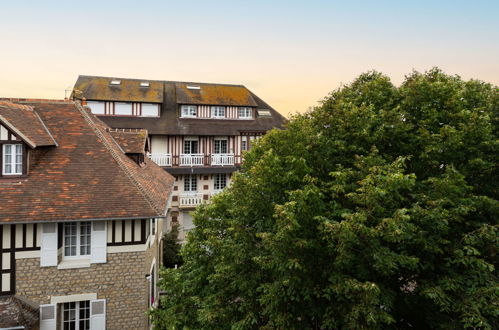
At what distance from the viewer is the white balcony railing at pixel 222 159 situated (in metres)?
31.5

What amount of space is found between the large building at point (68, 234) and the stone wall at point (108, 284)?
1.3 inches

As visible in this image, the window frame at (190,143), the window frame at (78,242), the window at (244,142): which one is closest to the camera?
the window frame at (78,242)

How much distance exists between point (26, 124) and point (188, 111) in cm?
1947

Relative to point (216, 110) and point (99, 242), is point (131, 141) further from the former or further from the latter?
point (216, 110)

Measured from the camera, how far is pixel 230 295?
10.0m

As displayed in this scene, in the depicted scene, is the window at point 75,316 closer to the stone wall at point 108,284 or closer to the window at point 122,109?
the stone wall at point 108,284

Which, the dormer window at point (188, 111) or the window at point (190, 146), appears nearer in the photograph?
the window at point (190, 146)

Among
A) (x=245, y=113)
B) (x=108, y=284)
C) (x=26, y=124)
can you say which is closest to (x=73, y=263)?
(x=108, y=284)

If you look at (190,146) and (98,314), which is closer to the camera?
(98,314)

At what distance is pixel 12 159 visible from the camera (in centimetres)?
1340

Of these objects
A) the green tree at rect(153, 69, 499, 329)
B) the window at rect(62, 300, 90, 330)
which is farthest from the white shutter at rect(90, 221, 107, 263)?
the green tree at rect(153, 69, 499, 329)

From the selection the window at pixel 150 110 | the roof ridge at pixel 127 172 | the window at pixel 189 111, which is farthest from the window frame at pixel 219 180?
the roof ridge at pixel 127 172

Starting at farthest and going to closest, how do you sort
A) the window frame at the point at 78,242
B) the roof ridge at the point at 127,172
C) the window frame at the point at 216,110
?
the window frame at the point at 216,110 < the roof ridge at the point at 127,172 < the window frame at the point at 78,242

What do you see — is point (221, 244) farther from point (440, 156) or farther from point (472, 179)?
point (472, 179)
